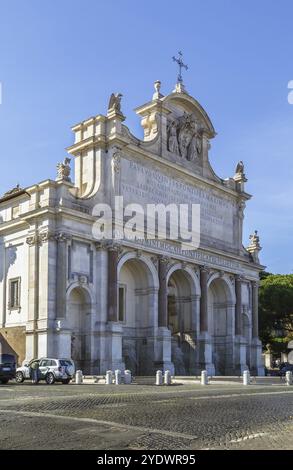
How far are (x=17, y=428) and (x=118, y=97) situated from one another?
3207cm

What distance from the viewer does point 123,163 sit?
41281mm

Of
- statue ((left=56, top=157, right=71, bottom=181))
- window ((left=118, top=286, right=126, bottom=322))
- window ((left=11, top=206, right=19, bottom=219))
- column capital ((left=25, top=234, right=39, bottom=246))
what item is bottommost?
window ((left=118, top=286, right=126, bottom=322))

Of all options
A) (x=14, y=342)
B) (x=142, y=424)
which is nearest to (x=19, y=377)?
(x=14, y=342)

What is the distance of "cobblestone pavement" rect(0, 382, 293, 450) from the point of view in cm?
1007

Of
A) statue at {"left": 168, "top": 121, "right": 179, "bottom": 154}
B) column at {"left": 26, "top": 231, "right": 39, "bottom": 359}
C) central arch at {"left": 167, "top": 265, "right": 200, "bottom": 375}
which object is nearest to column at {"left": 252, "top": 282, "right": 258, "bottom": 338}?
central arch at {"left": 167, "top": 265, "right": 200, "bottom": 375}

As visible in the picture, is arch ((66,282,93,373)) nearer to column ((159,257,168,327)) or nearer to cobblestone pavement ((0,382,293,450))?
column ((159,257,168,327))

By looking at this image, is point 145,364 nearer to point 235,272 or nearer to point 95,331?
point 95,331

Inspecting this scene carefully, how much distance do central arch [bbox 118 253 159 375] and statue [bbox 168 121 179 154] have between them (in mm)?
9500

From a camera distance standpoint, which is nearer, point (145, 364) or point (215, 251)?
point (145, 364)

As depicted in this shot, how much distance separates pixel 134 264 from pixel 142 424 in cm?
Answer: 2984

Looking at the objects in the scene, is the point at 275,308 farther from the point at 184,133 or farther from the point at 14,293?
the point at 14,293

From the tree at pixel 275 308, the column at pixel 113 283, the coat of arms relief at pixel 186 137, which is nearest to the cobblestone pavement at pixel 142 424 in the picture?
the column at pixel 113 283
